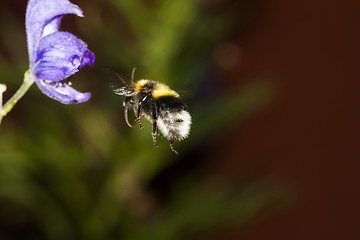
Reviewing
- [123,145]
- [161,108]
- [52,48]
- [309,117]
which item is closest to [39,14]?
[52,48]

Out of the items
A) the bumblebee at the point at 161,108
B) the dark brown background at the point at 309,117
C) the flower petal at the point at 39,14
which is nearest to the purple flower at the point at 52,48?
the flower petal at the point at 39,14

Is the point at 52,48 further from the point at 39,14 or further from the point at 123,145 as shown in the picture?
the point at 123,145

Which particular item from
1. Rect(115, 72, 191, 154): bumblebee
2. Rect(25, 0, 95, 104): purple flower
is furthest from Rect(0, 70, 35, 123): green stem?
Rect(115, 72, 191, 154): bumblebee

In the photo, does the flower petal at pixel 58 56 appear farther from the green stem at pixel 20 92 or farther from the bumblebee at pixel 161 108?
the bumblebee at pixel 161 108

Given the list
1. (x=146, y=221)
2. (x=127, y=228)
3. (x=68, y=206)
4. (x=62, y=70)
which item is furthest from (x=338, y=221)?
(x=62, y=70)

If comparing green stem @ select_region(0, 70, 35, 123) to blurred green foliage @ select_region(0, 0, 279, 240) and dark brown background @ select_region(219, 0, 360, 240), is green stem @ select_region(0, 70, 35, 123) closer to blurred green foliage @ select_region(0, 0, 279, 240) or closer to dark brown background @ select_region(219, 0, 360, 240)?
blurred green foliage @ select_region(0, 0, 279, 240)

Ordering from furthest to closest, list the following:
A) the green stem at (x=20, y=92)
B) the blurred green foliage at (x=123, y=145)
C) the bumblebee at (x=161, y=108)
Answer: the blurred green foliage at (x=123, y=145), the bumblebee at (x=161, y=108), the green stem at (x=20, y=92)

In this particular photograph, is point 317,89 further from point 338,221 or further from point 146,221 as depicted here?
point 146,221

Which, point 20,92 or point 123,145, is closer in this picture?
point 20,92
